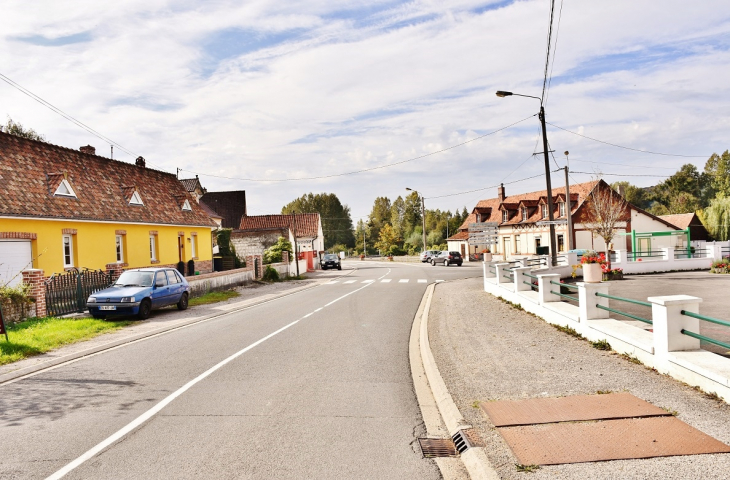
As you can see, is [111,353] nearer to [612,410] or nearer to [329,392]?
[329,392]

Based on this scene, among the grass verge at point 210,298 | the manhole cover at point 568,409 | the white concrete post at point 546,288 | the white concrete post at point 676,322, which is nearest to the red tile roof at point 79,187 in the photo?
the grass verge at point 210,298

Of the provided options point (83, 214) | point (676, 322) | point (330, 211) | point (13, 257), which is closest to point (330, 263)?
point (83, 214)

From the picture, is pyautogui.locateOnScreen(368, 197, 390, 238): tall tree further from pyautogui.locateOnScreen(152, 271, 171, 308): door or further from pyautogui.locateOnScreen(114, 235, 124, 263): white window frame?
pyautogui.locateOnScreen(152, 271, 171, 308): door

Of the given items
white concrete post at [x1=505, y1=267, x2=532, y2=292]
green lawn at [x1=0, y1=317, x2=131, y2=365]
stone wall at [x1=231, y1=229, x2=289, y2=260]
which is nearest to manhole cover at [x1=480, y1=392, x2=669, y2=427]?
green lawn at [x1=0, y1=317, x2=131, y2=365]

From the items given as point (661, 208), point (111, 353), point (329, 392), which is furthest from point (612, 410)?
point (661, 208)

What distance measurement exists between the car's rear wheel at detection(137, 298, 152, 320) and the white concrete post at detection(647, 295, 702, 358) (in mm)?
13829

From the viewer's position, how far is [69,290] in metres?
16.3

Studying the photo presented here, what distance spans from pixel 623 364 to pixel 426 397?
304 centimetres

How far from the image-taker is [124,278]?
17484mm

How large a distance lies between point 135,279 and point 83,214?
8422mm

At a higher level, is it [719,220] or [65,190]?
[65,190]

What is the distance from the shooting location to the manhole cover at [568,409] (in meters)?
5.48

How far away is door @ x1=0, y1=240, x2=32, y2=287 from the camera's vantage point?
19406mm

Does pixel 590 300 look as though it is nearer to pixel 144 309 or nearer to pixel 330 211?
pixel 144 309
